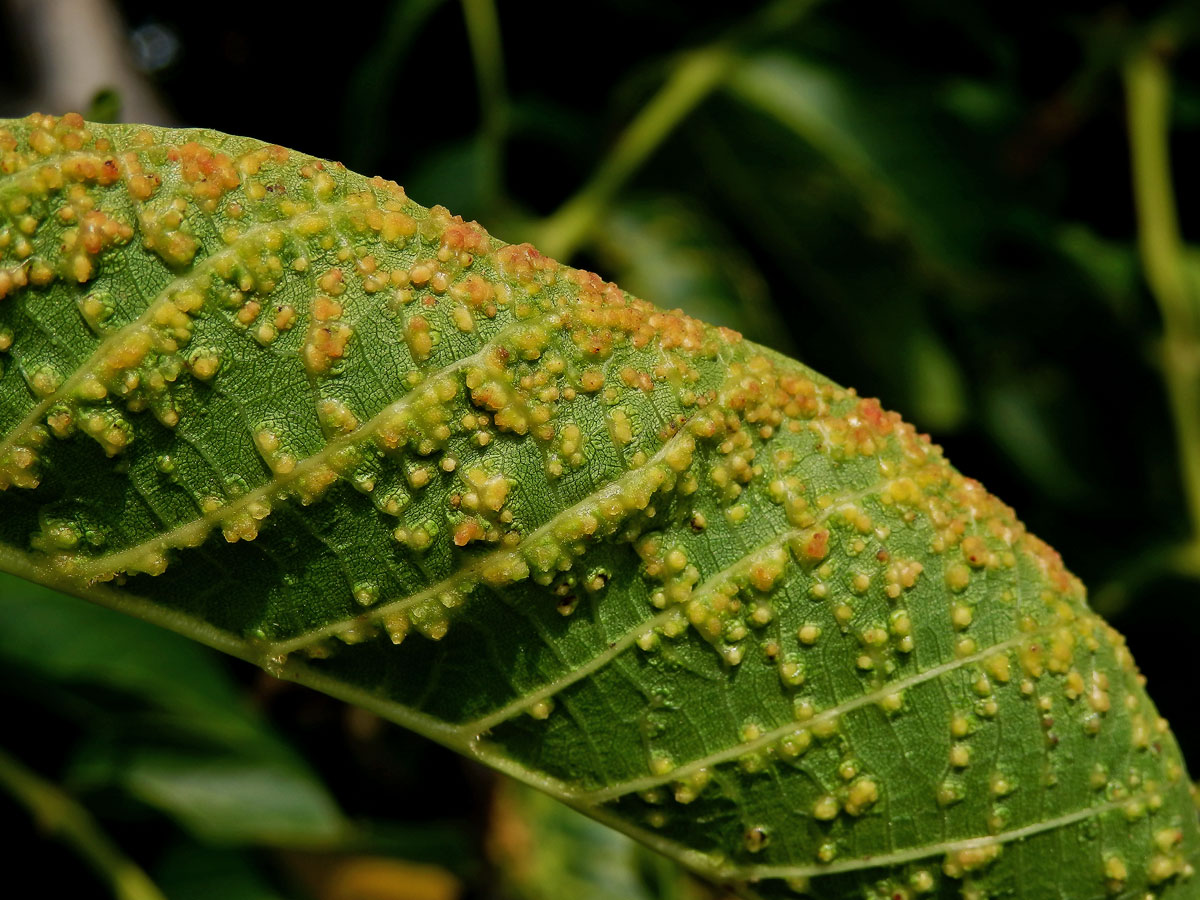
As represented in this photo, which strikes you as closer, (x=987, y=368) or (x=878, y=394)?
(x=878, y=394)

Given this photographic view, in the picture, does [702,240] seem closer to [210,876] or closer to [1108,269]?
[1108,269]

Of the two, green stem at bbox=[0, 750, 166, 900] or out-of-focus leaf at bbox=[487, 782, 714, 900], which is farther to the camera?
out-of-focus leaf at bbox=[487, 782, 714, 900]

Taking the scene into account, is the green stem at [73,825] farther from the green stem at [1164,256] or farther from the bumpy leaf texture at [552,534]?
the green stem at [1164,256]

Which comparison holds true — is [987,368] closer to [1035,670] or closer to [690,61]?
[690,61]

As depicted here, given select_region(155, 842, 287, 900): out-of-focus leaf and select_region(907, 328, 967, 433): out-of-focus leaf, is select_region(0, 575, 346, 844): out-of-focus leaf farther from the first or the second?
select_region(907, 328, 967, 433): out-of-focus leaf

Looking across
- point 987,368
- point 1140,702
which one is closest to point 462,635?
point 1140,702

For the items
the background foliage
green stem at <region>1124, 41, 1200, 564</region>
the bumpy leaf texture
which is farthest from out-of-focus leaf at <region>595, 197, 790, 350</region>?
the bumpy leaf texture

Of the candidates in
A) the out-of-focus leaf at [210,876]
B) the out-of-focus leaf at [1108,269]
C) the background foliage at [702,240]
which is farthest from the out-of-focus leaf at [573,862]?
the out-of-focus leaf at [1108,269]
